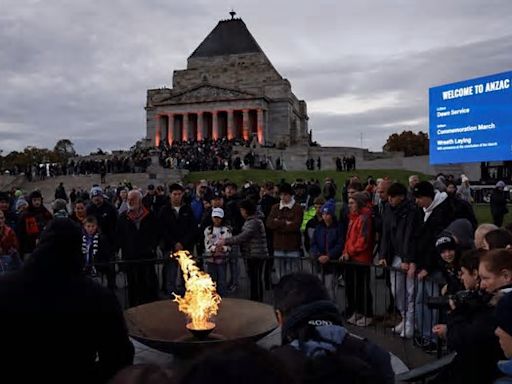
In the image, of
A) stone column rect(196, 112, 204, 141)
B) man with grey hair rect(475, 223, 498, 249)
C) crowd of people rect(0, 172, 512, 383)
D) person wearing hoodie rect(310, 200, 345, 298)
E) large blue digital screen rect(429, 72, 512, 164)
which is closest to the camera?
crowd of people rect(0, 172, 512, 383)

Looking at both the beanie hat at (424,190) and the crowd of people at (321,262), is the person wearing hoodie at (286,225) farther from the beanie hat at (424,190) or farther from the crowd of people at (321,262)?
the beanie hat at (424,190)

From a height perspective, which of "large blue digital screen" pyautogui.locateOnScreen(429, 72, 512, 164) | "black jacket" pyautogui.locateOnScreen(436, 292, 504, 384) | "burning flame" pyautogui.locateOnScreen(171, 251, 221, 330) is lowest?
"burning flame" pyautogui.locateOnScreen(171, 251, 221, 330)

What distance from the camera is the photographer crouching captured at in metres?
3.75

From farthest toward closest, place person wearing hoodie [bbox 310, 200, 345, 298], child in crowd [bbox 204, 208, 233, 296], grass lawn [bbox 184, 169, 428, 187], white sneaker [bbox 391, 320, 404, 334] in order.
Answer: grass lawn [bbox 184, 169, 428, 187], child in crowd [bbox 204, 208, 233, 296], person wearing hoodie [bbox 310, 200, 345, 298], white sneaker [bbox 391, 320, 404, 334]

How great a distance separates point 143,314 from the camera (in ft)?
23.9

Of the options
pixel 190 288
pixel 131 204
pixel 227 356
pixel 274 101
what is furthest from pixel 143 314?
pixel 274 101

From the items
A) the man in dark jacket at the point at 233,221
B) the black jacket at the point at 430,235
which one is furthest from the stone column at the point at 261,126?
the black jacket at the point at 430,235

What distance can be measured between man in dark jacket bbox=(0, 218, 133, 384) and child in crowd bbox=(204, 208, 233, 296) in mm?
6587

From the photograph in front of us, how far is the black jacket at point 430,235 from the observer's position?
7.70 meters

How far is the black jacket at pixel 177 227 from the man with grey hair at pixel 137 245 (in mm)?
551

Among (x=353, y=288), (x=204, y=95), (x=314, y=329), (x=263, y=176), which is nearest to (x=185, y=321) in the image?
(x=353, y=288)

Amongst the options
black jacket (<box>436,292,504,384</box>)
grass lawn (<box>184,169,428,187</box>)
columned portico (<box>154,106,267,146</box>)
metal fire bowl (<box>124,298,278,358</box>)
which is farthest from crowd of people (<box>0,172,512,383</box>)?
columned portico (<box>154,106,267,146</box>)

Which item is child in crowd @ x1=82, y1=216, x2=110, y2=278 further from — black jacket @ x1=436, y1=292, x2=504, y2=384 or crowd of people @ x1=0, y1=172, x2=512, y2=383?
black jacket @ x1=436, y1=292, x2=504, y2=384

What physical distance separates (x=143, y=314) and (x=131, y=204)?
10.3ft
